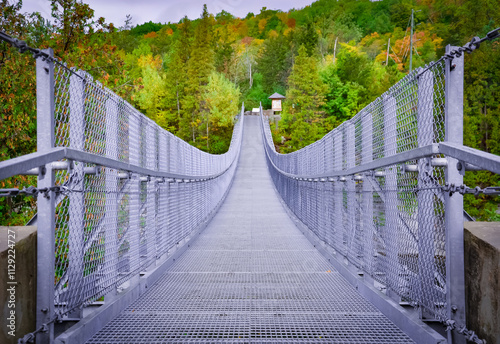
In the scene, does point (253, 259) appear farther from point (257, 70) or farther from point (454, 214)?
point (257, 70)

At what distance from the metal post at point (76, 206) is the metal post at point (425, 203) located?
2.04m

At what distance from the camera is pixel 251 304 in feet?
12.3

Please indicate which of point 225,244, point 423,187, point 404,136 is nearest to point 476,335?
point 423,187

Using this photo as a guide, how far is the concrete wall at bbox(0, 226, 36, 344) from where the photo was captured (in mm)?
2117

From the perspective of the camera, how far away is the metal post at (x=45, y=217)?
2387mm

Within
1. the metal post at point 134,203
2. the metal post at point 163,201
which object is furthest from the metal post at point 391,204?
the metal post at point 163,201

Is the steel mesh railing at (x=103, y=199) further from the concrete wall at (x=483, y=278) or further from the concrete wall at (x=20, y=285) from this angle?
the concrete wall at (x=483, y=278)

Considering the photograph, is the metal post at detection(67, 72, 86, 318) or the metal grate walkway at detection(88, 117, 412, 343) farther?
the metal grate walkway at detection(88, 117, 412, 343)

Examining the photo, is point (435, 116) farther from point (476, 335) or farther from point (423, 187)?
point (476, 335)

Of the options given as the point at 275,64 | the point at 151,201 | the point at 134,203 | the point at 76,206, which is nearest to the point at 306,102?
the point at 151,201

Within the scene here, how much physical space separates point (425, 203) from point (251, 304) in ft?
5.36

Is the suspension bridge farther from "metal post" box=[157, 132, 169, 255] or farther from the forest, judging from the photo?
the forest

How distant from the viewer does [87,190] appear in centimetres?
298

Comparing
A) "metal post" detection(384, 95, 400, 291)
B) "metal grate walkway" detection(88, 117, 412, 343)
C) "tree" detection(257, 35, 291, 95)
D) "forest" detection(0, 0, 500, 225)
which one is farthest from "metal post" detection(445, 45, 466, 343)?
"tree" detection(257, 35, 291, 95)
